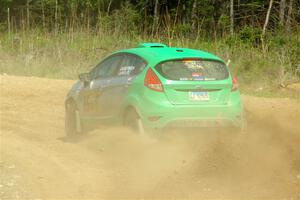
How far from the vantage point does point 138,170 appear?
28.6 feet

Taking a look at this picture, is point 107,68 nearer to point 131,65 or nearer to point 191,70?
point 131,65

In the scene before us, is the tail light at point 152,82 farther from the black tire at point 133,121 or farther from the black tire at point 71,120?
the black tire at point 71,120

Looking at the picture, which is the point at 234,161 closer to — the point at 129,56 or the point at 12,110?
the point at 129,56

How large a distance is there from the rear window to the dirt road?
76cm

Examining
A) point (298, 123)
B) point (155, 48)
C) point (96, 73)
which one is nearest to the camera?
point (155, 48)

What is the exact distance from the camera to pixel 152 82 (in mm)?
9320

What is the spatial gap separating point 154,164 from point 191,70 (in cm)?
145

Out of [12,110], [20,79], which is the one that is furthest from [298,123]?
[20,79]

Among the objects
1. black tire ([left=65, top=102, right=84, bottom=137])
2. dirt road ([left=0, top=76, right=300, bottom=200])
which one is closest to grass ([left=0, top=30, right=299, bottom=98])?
dirt road ([left=0, top=76, right=300, bottom=200])

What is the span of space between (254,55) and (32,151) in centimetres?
1205

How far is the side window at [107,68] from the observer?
1052 centimetres

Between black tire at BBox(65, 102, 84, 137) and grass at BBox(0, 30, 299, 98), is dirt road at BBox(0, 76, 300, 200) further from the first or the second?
grass at BBox(0, 30, 299, 98)

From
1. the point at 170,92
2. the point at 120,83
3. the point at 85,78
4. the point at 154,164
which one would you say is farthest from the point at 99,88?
the point at 154,164

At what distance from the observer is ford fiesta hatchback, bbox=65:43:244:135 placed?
30.2 ft
